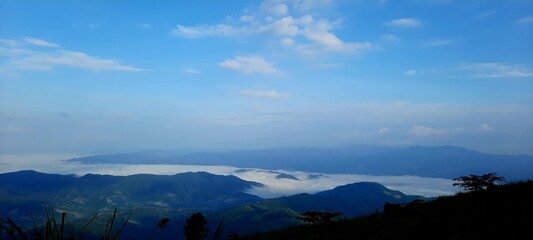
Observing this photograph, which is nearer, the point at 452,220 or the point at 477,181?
the point at 452,220

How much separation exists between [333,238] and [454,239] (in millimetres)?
6473

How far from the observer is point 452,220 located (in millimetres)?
16062

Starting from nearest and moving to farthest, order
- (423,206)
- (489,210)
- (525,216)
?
(525,216) < (489,210) < (423,206)

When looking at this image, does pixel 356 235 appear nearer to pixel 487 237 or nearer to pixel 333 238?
pixel 333 238

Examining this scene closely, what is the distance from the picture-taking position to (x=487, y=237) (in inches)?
491

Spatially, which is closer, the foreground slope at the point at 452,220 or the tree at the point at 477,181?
the foreground slope at the point at 452,220

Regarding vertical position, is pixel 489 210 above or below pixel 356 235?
above

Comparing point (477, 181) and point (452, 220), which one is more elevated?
point (477, 181)

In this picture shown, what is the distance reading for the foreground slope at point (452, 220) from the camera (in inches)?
527

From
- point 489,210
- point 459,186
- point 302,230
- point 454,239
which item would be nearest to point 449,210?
point 489,210

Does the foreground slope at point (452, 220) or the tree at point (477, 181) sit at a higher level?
the tree at point (477, 181)

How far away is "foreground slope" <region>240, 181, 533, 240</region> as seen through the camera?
43.9 ft

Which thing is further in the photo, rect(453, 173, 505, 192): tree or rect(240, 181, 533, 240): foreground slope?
rect(453, 173, 505, 192): tree

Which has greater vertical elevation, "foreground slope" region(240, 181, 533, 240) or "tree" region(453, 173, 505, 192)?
"tree" region(453, 173, 505, 192)
